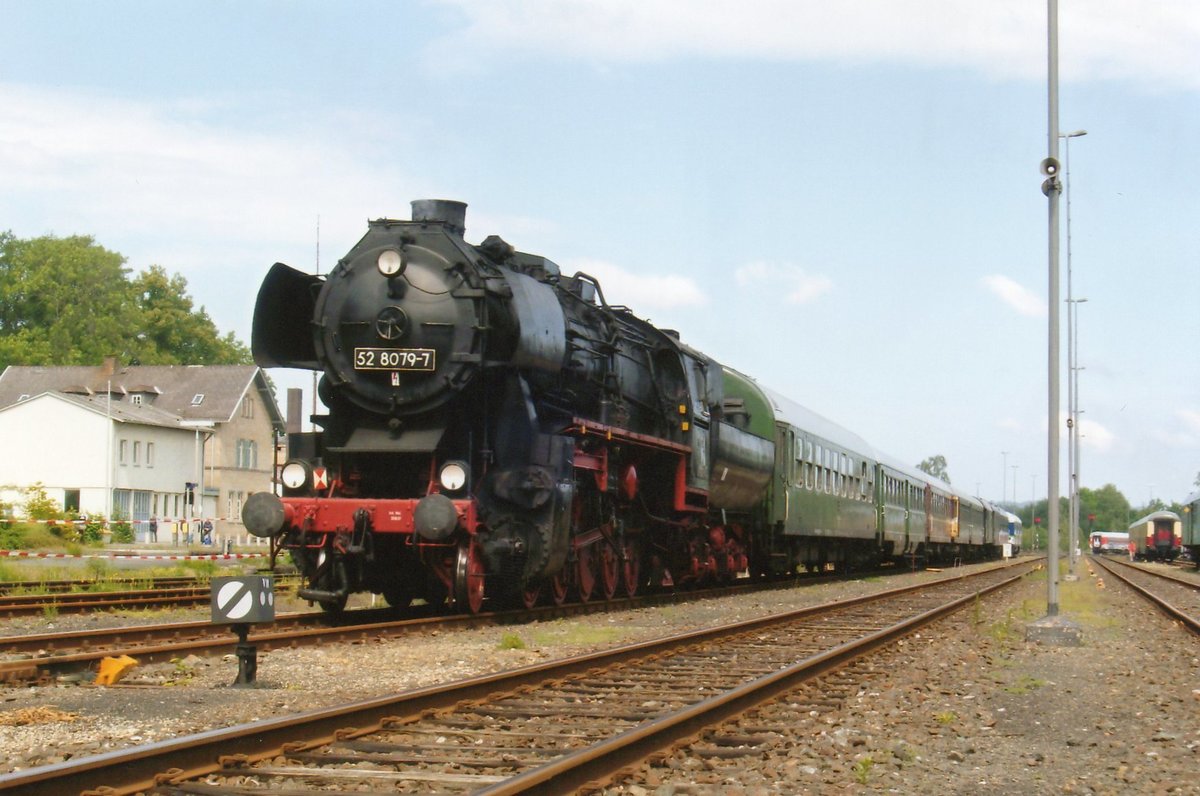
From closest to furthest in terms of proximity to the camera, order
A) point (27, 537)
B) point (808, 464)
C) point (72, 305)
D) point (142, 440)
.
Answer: point (808, 464)
point (27, 537)
point (142, 440)
point (72, 305)

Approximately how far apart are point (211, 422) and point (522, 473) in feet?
167

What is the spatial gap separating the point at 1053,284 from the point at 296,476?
826 centimetres

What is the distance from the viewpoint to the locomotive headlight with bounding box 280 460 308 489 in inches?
537

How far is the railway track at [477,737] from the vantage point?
5602mm

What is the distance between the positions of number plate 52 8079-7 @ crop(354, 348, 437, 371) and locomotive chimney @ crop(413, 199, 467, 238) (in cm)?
145

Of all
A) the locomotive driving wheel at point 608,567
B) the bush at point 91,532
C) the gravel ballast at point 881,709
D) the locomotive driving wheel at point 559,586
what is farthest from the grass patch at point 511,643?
the bush at point 91,532

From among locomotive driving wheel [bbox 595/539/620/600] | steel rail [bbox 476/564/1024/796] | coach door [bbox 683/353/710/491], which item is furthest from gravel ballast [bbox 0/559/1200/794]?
coach door [bbox 683/353/710/491]

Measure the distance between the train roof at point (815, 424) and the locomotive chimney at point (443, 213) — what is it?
11455 mm

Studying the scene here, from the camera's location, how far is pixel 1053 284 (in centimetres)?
1491

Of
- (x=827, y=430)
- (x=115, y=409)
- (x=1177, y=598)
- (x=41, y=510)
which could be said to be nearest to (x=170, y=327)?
(x=115, y=409)

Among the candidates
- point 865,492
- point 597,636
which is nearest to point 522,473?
point 597,636

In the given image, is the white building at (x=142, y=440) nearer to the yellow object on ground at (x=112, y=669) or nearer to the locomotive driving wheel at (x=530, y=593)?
the locomotive driving wheel at (x=530, y=593)

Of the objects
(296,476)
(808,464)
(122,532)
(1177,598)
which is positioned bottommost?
(1177,598)

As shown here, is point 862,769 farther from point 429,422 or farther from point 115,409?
point 115,409
